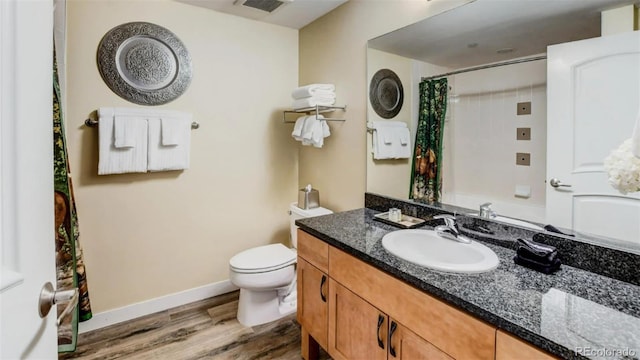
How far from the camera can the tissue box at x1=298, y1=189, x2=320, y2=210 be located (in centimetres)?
249

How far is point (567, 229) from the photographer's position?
1260 millimetres

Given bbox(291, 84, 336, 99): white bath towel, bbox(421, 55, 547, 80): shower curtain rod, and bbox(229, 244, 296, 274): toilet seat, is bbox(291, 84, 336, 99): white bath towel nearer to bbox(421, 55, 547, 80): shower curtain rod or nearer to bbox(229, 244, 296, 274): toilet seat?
bbox(421, 55, 547, 80): shower curtain rod

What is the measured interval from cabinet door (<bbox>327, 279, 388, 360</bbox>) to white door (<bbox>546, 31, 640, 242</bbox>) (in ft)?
2.71

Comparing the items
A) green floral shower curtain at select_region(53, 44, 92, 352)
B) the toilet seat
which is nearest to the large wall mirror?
the toilet seat

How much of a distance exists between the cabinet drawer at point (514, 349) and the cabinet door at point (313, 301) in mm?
833

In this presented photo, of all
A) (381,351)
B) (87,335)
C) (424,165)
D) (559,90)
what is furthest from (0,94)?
(87,335)

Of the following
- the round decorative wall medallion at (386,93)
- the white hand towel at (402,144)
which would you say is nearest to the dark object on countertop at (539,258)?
the white hand towel at (402,144)

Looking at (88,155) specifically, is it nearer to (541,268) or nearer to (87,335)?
(87,335)

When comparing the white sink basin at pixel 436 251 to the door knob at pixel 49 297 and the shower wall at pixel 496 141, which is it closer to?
the shower wall at pixel 496 141

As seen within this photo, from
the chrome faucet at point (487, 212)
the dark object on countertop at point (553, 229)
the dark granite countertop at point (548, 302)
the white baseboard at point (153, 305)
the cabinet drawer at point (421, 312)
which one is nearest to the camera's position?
the dark granite countertop at point (548, 302)

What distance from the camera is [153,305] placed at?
7.53ft

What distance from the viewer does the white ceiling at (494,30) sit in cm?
121

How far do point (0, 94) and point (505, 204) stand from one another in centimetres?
168

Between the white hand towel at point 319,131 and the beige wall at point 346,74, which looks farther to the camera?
the white hand towel at point 319,131
